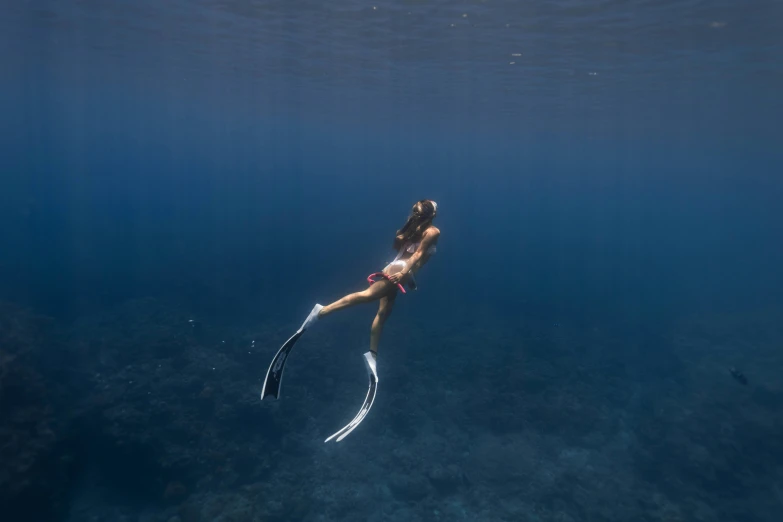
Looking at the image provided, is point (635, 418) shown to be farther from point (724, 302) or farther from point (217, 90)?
point (217, 90)

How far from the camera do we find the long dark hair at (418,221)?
6.02m

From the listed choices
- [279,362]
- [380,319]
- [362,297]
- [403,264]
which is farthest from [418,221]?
[279,362]

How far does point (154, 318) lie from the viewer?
1886 centimetres

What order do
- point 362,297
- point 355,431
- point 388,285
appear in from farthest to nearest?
point 355,431 → point 388,285 → point 362,297

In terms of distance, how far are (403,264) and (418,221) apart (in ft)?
2.00

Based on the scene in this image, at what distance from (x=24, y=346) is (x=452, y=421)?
1401 centimetres

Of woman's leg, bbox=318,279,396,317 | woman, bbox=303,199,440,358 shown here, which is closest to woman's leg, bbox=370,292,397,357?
woman, bbox=303,199,440,358

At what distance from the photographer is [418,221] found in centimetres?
604

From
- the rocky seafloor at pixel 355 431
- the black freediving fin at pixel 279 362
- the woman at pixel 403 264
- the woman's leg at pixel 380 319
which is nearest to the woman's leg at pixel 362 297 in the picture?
the woman at pixel 403 264

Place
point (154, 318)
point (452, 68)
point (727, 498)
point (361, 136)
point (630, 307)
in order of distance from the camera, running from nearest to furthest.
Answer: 1. point (727, 498)
2. point (154, 318)
3. point (452, 68)
4. point (630, 307)
5. point (361, 136)

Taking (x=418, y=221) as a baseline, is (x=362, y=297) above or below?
below

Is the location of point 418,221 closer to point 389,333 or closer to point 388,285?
point 388,285

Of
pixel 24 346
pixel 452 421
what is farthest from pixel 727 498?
pixel 24 346

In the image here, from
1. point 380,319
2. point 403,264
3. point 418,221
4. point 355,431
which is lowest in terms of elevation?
point 355,431
